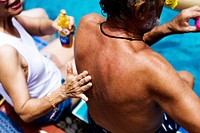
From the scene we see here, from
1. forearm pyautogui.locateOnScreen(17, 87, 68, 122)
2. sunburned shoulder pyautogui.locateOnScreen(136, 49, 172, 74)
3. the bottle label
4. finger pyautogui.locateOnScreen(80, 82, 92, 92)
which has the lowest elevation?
forearm pyautogui.locateOnScreen(17, 87, 68, 122)

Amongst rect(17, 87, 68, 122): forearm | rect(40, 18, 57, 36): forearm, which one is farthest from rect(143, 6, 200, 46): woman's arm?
rect(40, 18, 57, 36): forearm

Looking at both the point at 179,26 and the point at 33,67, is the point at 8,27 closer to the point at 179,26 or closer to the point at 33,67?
the point at 33,67

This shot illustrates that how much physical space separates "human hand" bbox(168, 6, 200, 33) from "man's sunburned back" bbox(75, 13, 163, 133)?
479 mm

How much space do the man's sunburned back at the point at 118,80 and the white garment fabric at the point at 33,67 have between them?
1.38 feet

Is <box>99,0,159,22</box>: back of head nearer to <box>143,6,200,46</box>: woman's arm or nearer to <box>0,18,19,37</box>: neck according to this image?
<box>143,6,200,46</box>: woman's arm

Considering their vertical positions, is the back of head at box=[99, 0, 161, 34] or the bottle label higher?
the back of head at box=[99, 0, 161, 34]

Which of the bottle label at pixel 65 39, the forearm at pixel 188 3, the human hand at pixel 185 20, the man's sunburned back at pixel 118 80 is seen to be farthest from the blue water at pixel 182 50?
the man's sunburned back at pixel 118 80

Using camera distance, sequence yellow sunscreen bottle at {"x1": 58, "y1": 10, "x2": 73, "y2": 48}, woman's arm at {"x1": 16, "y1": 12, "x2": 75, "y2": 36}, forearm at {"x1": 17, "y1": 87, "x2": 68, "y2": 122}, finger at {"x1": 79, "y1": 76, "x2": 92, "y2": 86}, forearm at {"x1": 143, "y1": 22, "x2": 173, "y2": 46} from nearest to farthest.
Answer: finger at {"x1": 79, "y1": 76, "x2": 92, "y2": 86} → forearm at {"x1": 17, "y1": 87, "x2": 68, "y2": 122} → forearm at {"x1": 143, "y1": 22, "x2": 173, "y2": 46} → yellow sunscreen bottle at {"x1": 58, "y1": 10, "x2": 73, "y2": 48} → woman's arm at {"x1": 16, "y1": 12, "x2": 75, "y2": 36}

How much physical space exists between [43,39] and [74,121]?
1.09 metres

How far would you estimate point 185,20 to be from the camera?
5.63 feet

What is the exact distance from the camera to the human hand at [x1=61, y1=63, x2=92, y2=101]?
1506 mm

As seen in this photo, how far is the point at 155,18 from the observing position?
1.30m

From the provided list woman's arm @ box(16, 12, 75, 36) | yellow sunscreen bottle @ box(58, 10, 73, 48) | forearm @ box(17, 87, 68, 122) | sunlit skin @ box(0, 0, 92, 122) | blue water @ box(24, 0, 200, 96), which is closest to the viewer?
sunlit skin @ box(0, 0, 92, 122)

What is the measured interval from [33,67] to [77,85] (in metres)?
0.42
